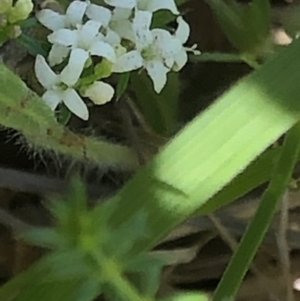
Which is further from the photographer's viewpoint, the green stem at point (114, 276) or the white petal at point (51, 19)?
the white petal at point (51, 19)

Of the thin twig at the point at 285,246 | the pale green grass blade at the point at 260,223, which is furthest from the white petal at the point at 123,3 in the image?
the thin twig at the point at 285,246

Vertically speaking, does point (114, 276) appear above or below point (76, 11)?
below

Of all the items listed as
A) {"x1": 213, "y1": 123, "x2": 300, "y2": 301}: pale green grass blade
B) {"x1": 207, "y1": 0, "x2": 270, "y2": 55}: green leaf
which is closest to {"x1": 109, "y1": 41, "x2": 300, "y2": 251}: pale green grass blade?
{"x1": 213, "y1": 123, "x2": 300, "y2": 301}: pale green grass blade

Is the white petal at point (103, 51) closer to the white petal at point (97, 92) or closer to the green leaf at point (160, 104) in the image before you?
the white petal at point (97, 92)

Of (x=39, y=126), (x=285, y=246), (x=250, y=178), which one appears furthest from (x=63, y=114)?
(x=285, y=246)

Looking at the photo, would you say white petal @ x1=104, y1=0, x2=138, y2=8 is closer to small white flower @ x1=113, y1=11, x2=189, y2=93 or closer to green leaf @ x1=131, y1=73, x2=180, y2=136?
small white flower @ x1=113, y1=11, x2=189, y2=93

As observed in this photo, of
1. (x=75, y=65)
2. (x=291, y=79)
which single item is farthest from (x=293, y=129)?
(x=75, y=65)

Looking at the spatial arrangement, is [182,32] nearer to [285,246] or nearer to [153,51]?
[153,51]
